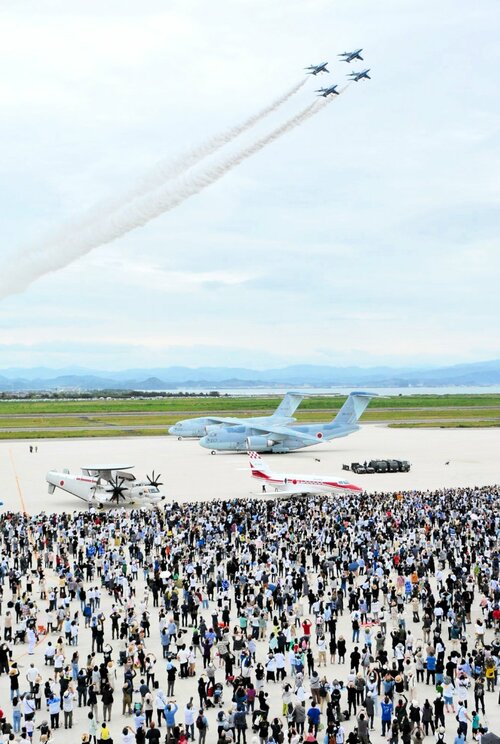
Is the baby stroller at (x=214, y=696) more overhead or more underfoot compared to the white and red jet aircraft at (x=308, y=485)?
more underfoot

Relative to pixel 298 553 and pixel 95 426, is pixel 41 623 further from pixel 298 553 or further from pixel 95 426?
pixel 95 426

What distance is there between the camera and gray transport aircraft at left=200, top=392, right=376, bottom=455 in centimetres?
7881

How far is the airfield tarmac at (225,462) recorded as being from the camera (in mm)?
55844

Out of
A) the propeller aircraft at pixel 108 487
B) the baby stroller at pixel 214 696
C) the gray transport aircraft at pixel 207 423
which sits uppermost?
the gray transport aircraft at pixel 207 423

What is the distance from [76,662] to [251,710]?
4.97 metres

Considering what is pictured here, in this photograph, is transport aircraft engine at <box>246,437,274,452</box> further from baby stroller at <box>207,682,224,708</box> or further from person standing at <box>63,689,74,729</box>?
person standing at <box>63,689,74,729</box>

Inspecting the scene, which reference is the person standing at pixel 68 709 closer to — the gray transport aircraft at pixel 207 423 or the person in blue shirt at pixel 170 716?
the person in blue shirt at pixel 170 716

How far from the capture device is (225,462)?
73.8m

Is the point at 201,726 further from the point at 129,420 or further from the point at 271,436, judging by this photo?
the point at 129,420

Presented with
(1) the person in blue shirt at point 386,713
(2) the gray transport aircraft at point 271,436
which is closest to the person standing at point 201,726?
(1) the person in blue shirt at point 386,713

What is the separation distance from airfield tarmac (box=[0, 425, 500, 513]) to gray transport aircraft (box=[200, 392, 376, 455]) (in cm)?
126

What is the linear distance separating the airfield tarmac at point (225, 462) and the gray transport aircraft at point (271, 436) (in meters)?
1.26

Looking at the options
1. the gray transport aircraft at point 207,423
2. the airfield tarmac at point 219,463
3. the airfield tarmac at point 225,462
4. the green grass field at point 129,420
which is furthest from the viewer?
the green grass field at point 129,420

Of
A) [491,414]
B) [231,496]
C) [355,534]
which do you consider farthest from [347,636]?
[491,414]
